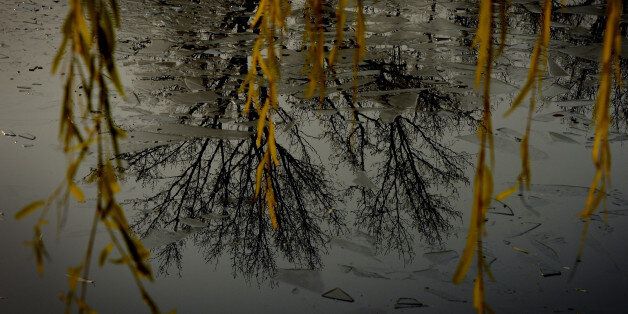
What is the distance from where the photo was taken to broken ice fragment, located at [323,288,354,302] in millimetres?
1889

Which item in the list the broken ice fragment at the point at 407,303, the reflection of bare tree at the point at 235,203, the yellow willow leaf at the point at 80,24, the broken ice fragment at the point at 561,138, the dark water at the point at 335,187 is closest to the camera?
the yellow willow leaf at the point at 80,24

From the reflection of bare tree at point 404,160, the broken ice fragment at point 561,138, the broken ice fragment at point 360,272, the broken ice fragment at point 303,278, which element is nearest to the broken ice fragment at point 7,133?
the reflection of bare tree at point 404,160

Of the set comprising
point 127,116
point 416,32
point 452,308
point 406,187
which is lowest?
point 452,308

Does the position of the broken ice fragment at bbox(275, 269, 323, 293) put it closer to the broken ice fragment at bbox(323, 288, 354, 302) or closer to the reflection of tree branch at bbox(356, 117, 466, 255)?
the broken ice fragment at bbox(323, 288, 354, 302)

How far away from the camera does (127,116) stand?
349cm

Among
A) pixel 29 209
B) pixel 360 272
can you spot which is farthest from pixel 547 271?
pixel 29 209

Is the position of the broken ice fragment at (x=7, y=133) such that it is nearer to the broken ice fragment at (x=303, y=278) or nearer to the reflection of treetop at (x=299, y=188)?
the reflection of treetop at (x=299, y=188)

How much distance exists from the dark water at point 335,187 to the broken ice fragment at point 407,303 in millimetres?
17

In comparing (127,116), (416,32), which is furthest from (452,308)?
Result: (416,32)

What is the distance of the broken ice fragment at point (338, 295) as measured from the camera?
6.20ft

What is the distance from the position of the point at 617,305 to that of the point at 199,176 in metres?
1.90

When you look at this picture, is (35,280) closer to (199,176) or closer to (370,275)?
(199,176)

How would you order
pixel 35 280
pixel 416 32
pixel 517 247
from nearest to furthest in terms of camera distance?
pixel 35 280 < pixel 517 247 < pixel 416 32

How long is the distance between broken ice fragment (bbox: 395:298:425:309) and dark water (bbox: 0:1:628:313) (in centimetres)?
2
